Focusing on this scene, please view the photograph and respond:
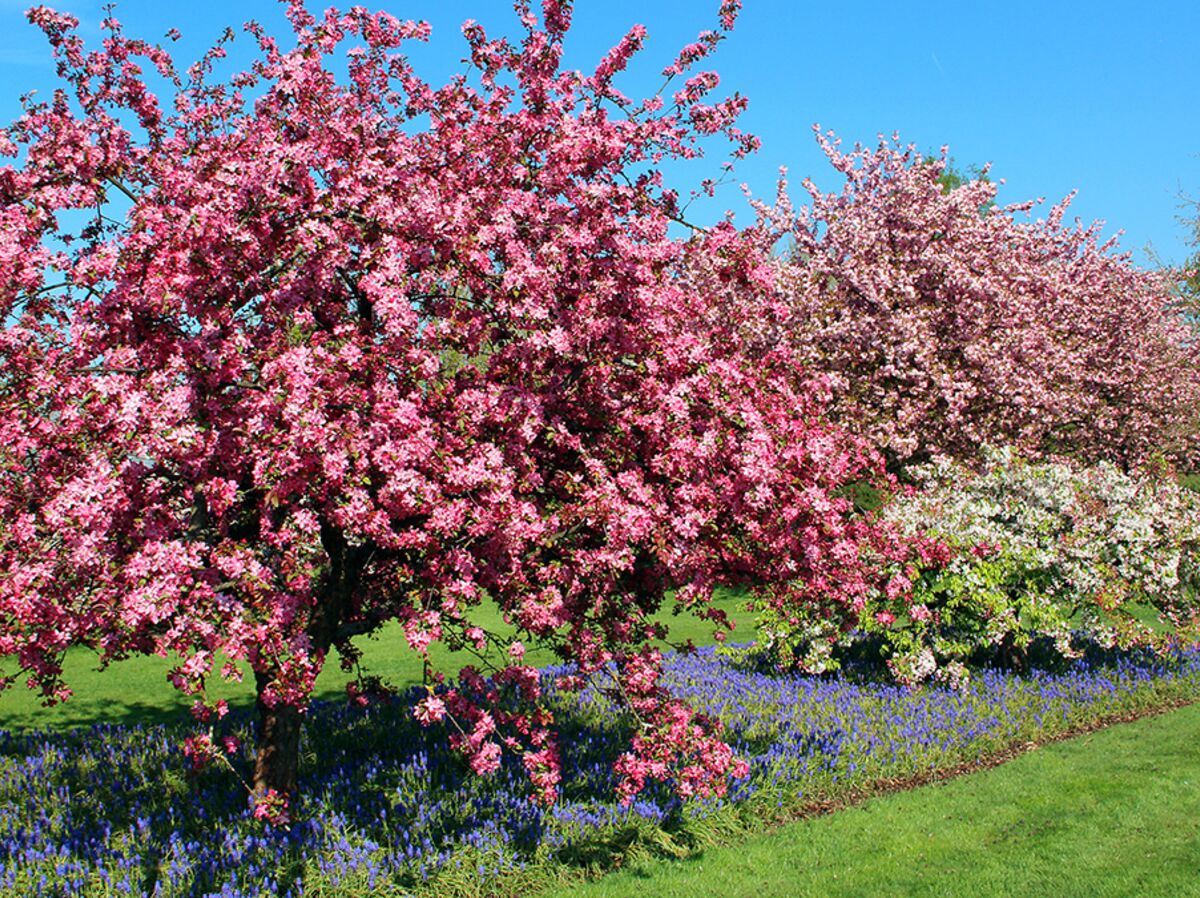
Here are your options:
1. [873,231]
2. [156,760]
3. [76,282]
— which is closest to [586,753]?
[156,760]

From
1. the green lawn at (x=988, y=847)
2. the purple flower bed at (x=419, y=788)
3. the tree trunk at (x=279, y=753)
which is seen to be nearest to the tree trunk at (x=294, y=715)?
the tree trunk at (x=279, y=753)

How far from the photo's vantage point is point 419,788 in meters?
9.80

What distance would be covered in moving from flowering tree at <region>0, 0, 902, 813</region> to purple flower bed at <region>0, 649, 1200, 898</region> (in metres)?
0.94

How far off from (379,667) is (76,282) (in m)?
11.9

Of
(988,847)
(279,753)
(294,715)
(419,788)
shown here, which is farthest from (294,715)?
(988,847)

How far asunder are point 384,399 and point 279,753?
13.8 ft

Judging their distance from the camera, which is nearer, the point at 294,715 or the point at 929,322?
the point at 294,715

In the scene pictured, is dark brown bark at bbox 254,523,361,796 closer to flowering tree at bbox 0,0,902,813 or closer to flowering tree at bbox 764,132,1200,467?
flowering tree at bbox 0,0,902,813

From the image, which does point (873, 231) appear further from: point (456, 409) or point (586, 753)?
point (456, 409)

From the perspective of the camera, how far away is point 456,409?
7.51 meters

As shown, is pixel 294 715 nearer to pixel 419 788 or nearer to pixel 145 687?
pixel 419 788

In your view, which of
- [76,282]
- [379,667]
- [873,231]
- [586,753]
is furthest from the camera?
[873,231]

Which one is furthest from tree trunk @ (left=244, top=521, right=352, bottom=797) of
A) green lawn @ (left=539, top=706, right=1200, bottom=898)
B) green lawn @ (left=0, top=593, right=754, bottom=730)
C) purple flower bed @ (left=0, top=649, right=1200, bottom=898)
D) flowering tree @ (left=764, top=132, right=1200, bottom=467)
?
flowering tree @ (left=764, top=132, right=1200, bottom=467)

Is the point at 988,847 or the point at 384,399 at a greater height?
the point at 384,399
